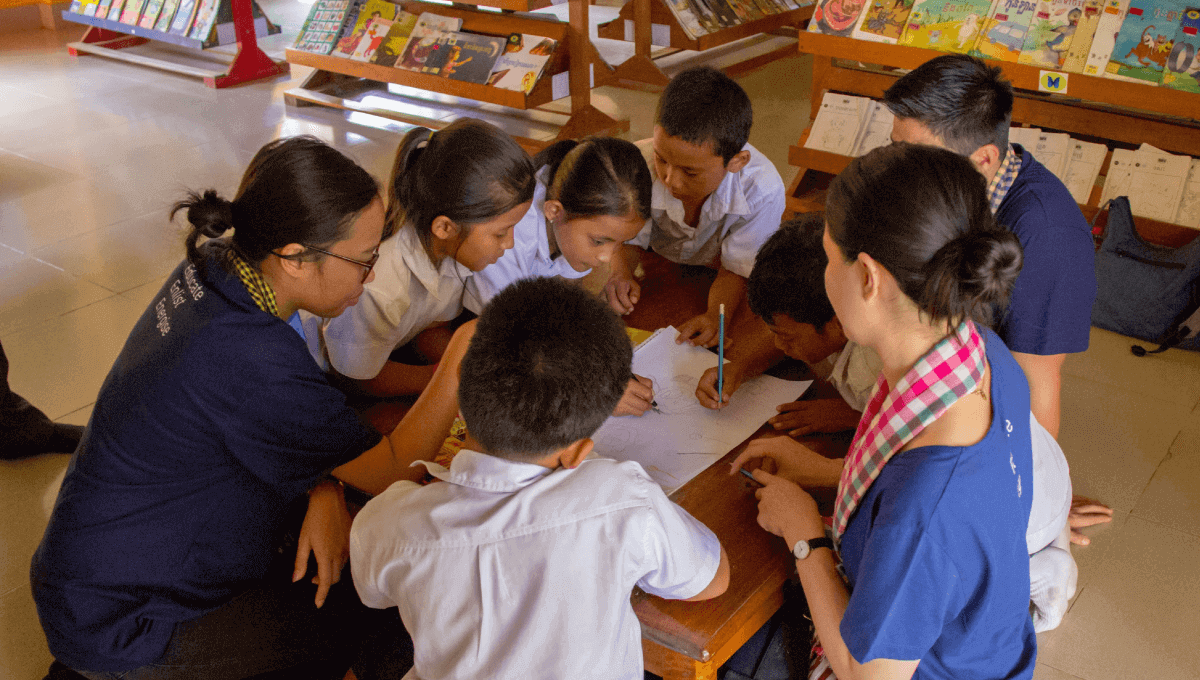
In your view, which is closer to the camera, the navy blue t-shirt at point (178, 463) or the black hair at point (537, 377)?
the black hair at point (537, 377)

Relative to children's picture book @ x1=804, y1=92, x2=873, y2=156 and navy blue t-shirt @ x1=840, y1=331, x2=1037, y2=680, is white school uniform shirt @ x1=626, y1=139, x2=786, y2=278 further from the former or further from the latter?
children's picture book @ x1=804, y1=92, x2=873, y2=156

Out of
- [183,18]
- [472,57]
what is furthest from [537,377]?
[183,18]

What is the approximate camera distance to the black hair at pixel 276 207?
1427 mm

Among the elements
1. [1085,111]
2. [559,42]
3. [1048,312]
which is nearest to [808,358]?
[1048,312]

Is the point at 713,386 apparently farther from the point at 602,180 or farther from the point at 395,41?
the point at 395,41

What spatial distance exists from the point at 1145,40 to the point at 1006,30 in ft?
1.52

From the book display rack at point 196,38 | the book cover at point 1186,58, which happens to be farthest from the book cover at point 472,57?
the book cover at point 1186,58

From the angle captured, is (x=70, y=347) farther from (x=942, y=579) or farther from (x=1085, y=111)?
(x=1085, y=111)

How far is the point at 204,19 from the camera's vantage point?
6.56 meters

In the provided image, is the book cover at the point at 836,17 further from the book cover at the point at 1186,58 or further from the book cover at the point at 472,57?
the book cover at the point at 472,57

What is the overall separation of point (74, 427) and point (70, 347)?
68 cm

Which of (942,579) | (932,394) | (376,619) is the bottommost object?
(376,619)

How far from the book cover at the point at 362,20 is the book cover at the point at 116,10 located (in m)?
2.41

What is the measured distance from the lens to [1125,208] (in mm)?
3115
